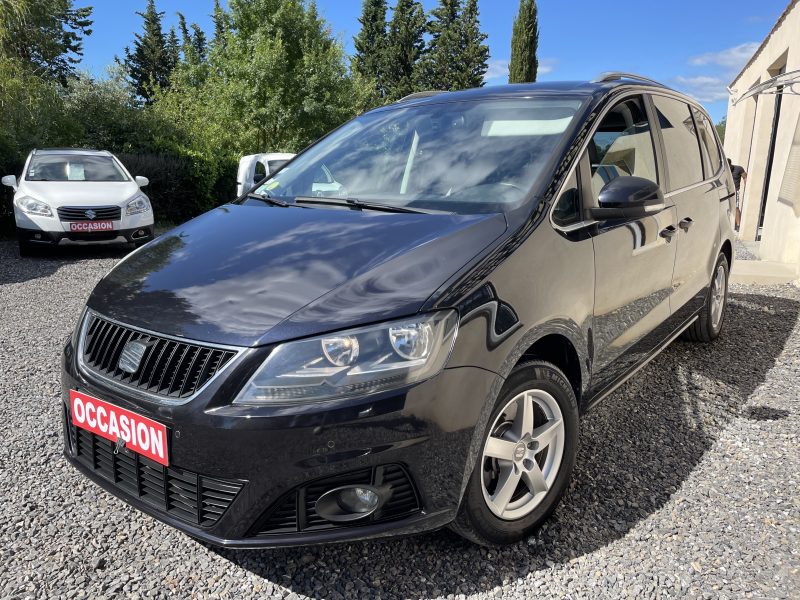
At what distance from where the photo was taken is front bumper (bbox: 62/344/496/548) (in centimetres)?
177

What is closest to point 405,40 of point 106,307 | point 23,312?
point 23,312

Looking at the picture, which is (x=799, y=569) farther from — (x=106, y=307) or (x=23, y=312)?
(x=23, y=312)

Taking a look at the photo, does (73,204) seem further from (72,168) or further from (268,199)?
(268,199)

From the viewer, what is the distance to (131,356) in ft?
6.60

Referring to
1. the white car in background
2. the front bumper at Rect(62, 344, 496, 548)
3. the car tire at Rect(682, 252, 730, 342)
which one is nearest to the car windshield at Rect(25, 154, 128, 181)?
the white car in background

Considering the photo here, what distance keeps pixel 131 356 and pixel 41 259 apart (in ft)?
26.8

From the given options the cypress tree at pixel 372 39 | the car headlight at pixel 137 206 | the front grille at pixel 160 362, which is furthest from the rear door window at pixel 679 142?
the cypress tree at pixel 372 39

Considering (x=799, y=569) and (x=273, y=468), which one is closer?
(x=273, y=468)

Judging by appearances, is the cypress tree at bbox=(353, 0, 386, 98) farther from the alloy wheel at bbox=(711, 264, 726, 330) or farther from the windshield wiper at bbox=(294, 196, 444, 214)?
the windshield wiper at bbox=(294, 196, 444, 214)

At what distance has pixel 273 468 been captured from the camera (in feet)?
5.85

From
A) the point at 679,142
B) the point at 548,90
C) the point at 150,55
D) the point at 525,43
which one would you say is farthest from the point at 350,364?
the point at 150,55

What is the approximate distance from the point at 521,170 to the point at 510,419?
1026 mm

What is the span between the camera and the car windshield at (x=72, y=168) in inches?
363

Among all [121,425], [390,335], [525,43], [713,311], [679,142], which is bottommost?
[713,311]
